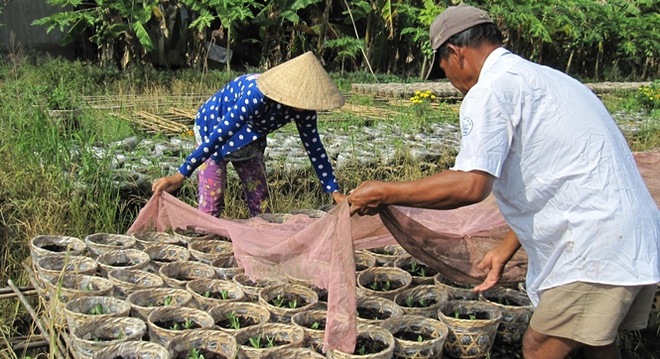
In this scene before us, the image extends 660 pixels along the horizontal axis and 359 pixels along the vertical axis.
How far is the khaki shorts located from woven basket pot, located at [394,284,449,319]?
75cm

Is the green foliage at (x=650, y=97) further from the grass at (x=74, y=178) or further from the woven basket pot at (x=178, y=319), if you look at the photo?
the woven basket pot at (x=178, y=319)

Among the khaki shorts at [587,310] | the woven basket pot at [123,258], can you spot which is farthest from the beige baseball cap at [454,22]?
the woven basket pot at [123,258]

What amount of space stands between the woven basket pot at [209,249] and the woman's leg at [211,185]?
0.28 m

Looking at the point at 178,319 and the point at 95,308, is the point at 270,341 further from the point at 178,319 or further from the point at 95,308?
the point at 95,308

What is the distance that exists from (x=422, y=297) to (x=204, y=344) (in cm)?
98

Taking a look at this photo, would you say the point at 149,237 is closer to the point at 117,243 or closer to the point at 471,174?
the point at 117,243

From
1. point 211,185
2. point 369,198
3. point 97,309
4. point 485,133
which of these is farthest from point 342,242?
point 211,185

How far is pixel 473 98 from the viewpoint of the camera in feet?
5.91

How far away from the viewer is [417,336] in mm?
2545

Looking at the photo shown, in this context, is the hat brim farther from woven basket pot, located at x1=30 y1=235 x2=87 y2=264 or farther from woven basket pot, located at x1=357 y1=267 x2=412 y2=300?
woven basket pot, located at x1=30 y1=235 x2=87 y2=264

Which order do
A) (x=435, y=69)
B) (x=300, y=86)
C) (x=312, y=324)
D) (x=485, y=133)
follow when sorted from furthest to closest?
1. (x=300, y=86)
2. (x=312, y=324)
3. (x=435, y=69)
4. (x=485, y=133)

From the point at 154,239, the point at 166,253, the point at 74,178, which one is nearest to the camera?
the point at 166,253

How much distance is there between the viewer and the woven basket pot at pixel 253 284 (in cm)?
283

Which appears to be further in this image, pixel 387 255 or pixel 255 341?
pixel 387 255
